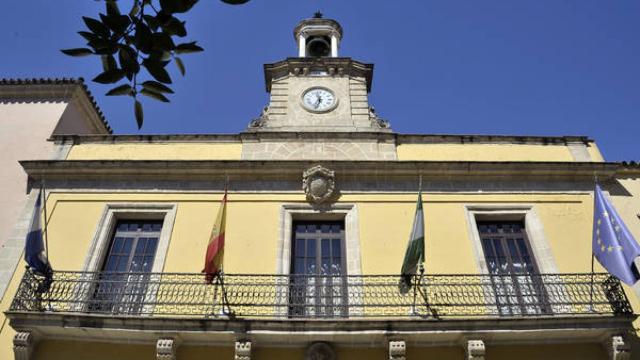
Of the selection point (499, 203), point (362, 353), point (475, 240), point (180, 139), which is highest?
point (180, 139)

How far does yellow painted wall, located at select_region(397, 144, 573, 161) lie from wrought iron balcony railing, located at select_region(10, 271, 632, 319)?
2.96 m

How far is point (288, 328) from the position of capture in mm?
7375

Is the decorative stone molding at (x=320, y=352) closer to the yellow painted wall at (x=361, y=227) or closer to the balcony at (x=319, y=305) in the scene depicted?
the balcony at (x=319, y=305)

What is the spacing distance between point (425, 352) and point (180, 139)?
22.1 ft

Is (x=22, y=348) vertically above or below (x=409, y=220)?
below

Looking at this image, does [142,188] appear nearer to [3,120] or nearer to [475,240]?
[3,120]

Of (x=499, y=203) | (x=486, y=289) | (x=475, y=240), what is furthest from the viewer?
(x=499, y=203)

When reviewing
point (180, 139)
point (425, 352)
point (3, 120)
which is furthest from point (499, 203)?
point (3, 120)

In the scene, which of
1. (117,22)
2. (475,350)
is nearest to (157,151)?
(475,350)

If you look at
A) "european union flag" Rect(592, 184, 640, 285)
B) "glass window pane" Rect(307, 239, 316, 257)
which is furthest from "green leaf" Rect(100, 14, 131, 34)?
"european union flag" Rect(592, 184, 640, 285)

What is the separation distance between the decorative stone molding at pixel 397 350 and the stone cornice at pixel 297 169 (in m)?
3.57

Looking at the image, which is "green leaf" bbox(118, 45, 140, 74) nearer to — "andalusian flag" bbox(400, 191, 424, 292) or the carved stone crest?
"andalusian flag" bbox(400, 191, 424, 292)

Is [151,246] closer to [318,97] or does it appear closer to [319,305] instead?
[319,305]

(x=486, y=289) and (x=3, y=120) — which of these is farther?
(x=3, y=120)
